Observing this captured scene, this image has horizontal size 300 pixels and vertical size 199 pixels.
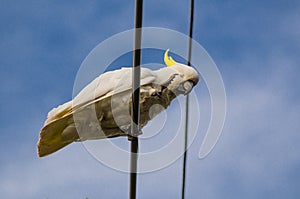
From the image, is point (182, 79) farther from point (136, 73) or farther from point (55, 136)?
point (136, 73)

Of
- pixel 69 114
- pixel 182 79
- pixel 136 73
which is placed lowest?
pixel 136 73

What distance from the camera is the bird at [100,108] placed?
193 inches

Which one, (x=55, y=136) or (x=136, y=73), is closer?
(x=136, y=73)

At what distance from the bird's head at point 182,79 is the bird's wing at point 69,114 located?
185mm

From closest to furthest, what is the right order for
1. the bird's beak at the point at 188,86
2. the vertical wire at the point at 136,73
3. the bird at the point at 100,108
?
the vertical wire at the point at 136,73, the bird at the point at 100,108, the bird's beak at the point at 188,86

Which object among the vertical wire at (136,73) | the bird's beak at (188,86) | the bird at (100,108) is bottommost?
the vertical wire at (136,73)

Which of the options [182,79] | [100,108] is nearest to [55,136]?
[100,108]

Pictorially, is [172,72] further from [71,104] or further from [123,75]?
[71,104]

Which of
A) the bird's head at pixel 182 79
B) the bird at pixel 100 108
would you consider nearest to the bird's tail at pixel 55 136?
the bird at pixel 100 108

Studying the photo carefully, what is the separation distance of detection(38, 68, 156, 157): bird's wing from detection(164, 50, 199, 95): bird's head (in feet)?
0.61

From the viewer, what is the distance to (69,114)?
5.01m

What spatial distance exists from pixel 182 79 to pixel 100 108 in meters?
0.64

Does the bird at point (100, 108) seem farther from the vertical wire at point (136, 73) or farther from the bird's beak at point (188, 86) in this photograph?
the vertical wire at point (136, 73)

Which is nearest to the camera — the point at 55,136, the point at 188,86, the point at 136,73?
the point at 136,73
